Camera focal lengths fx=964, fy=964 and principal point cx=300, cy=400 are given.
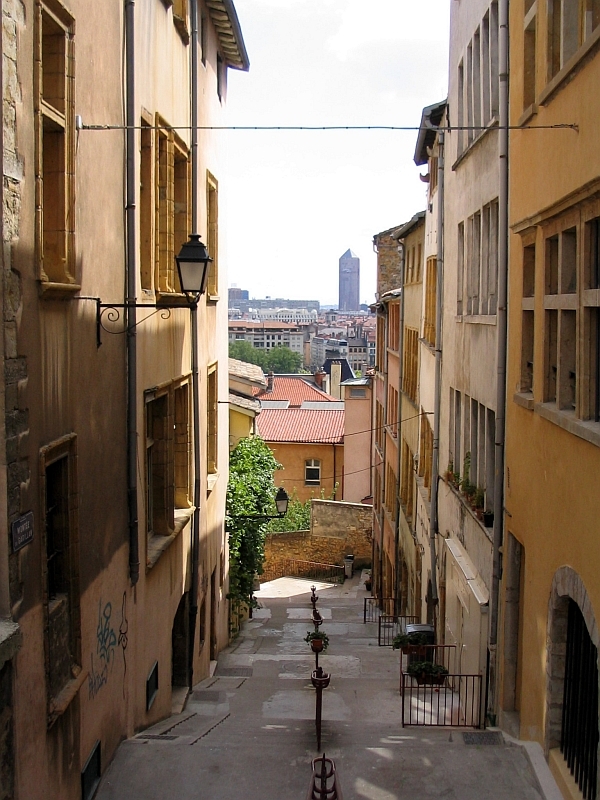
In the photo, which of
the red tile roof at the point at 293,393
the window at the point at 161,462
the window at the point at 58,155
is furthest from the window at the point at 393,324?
the red tile roof at the point at 293,393

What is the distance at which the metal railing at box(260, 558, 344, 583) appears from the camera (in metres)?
35.5

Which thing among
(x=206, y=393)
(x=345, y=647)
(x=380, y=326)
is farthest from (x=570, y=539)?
(x=380, y=326)

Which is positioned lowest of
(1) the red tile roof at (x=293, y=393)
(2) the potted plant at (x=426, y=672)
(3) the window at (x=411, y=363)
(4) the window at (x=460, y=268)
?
(2) the potted plant at (x=426, y=672)

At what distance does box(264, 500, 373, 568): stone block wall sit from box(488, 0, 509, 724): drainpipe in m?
24.2

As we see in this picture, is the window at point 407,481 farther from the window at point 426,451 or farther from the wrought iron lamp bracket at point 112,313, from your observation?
the wrought iron lamp bracket at point 112,313

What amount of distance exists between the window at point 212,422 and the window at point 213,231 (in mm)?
1514

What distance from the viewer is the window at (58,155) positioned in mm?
7176

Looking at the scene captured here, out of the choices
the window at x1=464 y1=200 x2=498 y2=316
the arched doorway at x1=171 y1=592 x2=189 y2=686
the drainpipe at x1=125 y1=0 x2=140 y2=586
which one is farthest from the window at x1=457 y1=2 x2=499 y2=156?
the arched doorway at x1=171 y1=592 x2=189 y2=686

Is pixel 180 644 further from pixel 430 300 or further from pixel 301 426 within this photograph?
pixel 301 426

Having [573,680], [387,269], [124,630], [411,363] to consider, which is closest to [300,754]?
[124,630]

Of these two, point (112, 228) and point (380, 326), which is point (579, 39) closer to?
point (112, 228)

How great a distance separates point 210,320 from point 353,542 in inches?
810

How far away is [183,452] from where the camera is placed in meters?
Result: 14.1

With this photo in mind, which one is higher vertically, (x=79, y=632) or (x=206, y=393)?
(x=206, y=393)
